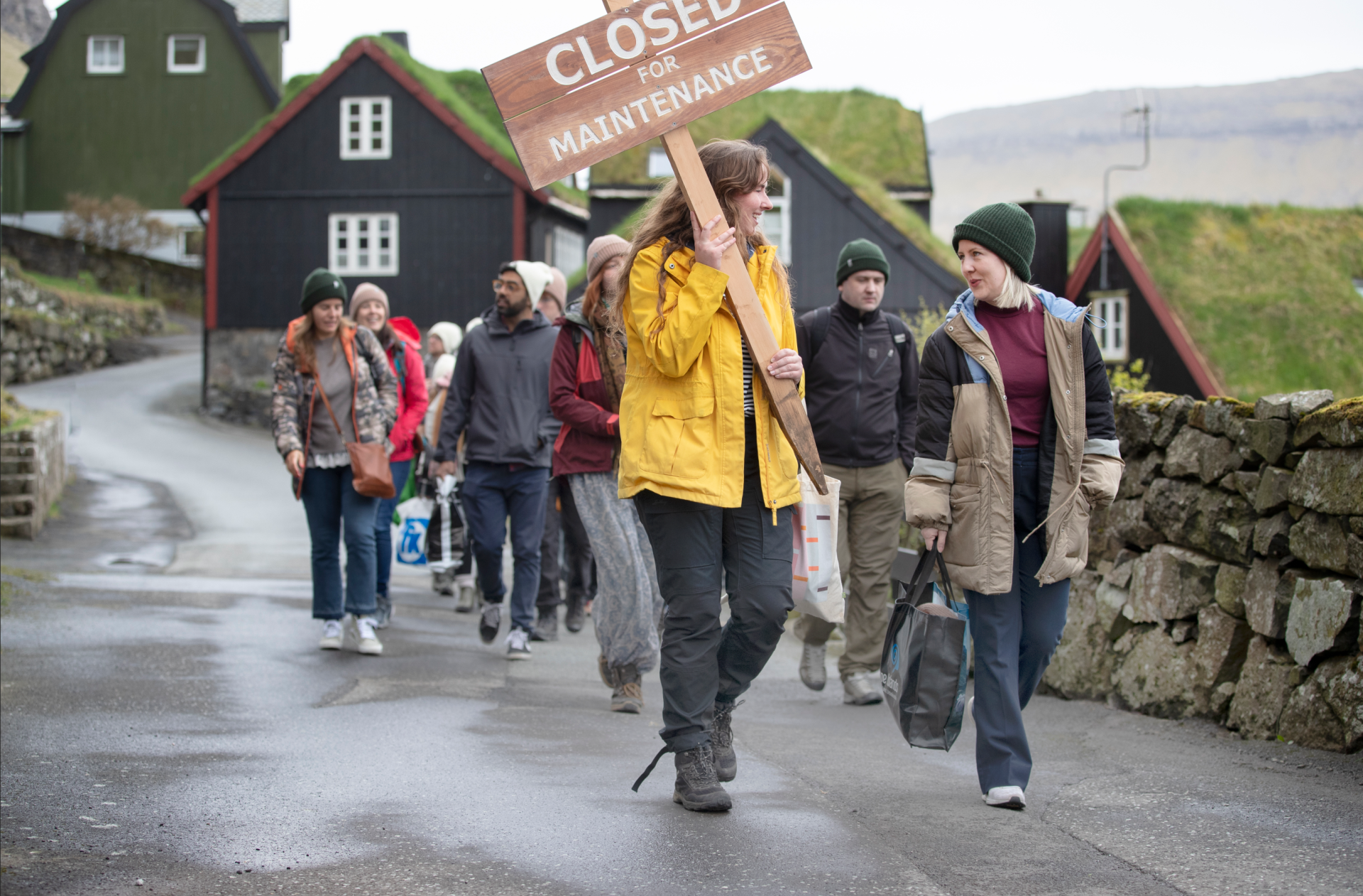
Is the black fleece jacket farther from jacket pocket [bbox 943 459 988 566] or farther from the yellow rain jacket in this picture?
the yellow rain jacket

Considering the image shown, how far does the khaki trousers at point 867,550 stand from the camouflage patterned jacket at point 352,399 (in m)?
2.47

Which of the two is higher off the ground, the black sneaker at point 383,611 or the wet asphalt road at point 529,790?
the wet asphalt road at point 529,790

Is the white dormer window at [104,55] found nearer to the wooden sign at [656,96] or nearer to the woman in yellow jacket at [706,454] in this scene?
the wooden sign at [656,96]

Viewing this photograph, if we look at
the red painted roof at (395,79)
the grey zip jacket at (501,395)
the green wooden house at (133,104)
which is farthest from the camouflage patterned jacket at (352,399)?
the green wooden house at (133,104)

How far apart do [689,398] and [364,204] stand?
30.3m

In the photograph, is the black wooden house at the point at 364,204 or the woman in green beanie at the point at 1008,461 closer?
the woman in green beanie at the point at 1008,461

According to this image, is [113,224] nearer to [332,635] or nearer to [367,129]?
[367,129]

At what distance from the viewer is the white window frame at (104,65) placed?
48281mm

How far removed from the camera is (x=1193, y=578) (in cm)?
602

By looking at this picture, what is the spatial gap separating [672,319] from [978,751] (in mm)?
1770

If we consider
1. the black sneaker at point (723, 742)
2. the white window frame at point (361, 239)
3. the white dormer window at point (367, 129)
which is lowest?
the black sneaker at point (723, 742)

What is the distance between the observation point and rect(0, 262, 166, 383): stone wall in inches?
1280

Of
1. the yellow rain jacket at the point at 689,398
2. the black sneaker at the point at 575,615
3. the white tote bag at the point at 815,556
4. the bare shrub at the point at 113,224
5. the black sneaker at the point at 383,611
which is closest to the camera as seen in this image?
the yellow rain jacket at the point at 689,398

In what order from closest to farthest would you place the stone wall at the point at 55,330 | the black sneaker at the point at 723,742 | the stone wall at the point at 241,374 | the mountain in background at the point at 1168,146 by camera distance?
1. the black sneaker at the point at 723,742
2. the stone wall at the point at 241,374
3. the stone wall at the point at 55,330
4. the mountain in background at the point at 1168,146
